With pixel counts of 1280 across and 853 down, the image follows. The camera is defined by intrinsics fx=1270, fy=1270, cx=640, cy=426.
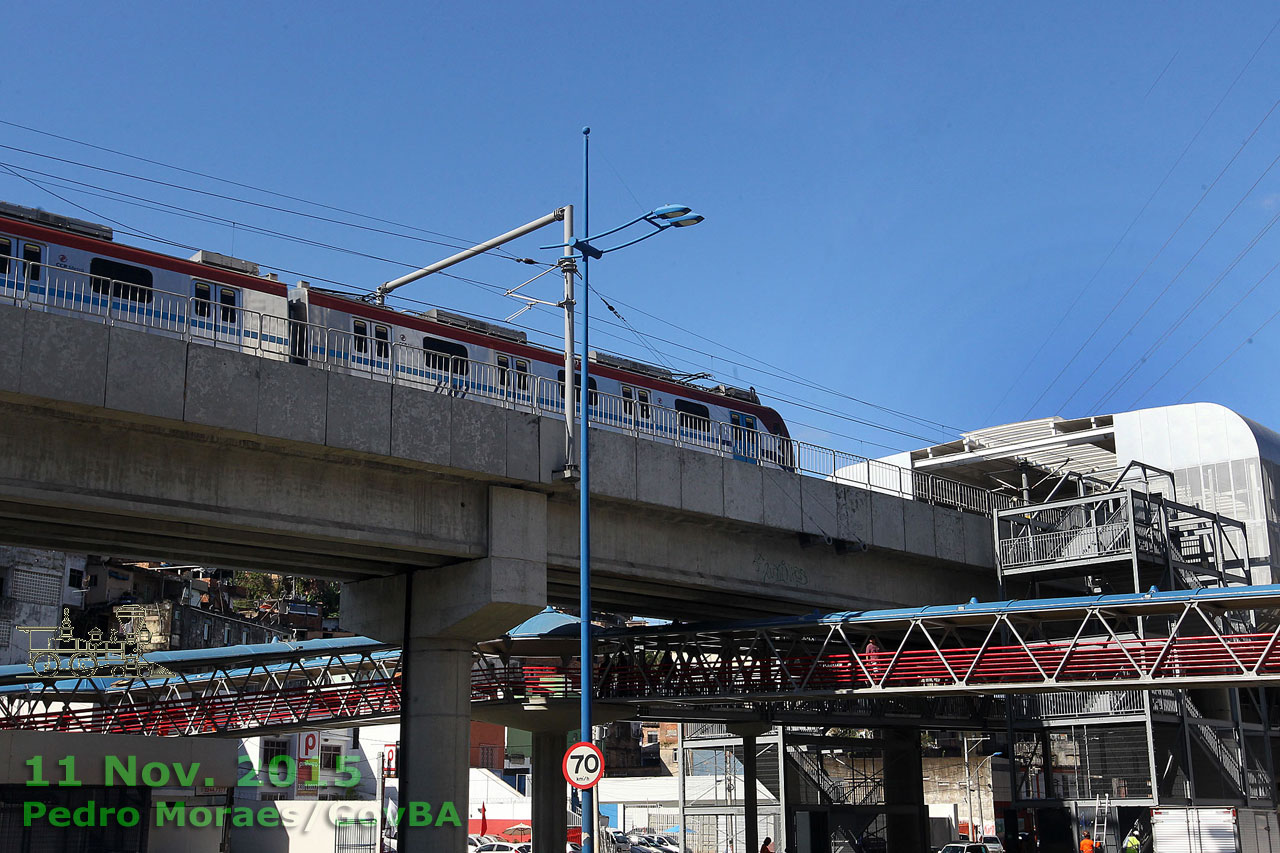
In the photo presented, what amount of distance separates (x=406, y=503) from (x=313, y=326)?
3.79 metres

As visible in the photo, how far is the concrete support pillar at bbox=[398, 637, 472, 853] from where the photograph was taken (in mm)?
25156

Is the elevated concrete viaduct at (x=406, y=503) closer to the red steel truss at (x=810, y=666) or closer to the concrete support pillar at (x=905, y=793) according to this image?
the red steel truss at (x=810, y=666)

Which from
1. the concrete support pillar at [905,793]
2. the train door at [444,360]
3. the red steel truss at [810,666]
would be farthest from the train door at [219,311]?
the concrete support pillar at [905,793]

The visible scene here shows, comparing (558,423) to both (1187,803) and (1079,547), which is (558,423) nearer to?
(1079,547)

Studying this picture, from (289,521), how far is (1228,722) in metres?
29.1

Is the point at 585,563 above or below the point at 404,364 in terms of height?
below

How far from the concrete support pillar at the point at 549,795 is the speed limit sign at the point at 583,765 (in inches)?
830

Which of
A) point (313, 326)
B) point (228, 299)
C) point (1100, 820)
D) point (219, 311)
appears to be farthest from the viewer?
point (1100, 820)

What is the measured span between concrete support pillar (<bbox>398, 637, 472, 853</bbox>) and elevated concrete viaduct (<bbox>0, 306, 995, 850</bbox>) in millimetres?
45

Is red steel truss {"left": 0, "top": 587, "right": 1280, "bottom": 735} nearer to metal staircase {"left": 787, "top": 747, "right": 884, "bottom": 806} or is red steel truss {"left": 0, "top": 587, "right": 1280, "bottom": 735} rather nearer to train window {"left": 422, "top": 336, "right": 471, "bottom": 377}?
train window {"left": 422, "top": 336, "right": 471, "bottom": 377}

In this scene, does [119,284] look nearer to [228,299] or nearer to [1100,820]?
[228,299]

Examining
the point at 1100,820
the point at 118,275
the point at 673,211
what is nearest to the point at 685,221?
the point at 673,211

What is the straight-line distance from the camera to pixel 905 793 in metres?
45.5

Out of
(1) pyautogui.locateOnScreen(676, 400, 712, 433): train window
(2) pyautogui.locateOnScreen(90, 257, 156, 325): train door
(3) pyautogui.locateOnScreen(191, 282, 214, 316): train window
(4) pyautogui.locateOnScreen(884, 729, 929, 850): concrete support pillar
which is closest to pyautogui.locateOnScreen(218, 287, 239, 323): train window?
(3) pyautogui.locateOnScreen(191, 282, 214, 316): train window
